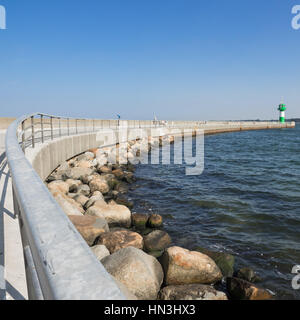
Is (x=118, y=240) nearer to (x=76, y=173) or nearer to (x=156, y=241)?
(x=156, y=241)

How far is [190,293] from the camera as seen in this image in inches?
156

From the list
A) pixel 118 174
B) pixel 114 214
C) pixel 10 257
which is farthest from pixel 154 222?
pixel 118 174

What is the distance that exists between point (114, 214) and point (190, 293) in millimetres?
3164

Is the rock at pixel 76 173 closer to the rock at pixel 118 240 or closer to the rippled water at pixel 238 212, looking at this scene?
the rippled water at pixel 238 212

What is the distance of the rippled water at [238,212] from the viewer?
5672 millimetres

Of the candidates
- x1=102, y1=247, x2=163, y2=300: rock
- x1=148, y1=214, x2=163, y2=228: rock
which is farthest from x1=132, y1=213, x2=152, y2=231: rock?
x1=102, y1=247, x2=163, y2=300: rock

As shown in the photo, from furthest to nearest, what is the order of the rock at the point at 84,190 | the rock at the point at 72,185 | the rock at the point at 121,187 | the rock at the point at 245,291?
the rock at the point at 121,187
the rock at the point at 72,185
the rock at the point at 84,190
the rock at the point at 245,291

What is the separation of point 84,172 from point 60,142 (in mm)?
1462

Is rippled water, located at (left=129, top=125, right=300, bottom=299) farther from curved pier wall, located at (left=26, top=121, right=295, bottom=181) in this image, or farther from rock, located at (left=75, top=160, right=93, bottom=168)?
curved pier wall, located at (left=26, top=121, right=295, bottom=181)

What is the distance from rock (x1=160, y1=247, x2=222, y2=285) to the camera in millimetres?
4367

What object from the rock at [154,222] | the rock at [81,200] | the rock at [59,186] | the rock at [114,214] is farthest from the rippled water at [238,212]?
the rock at [59,186]

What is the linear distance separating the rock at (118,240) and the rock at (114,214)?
4.46 feet
